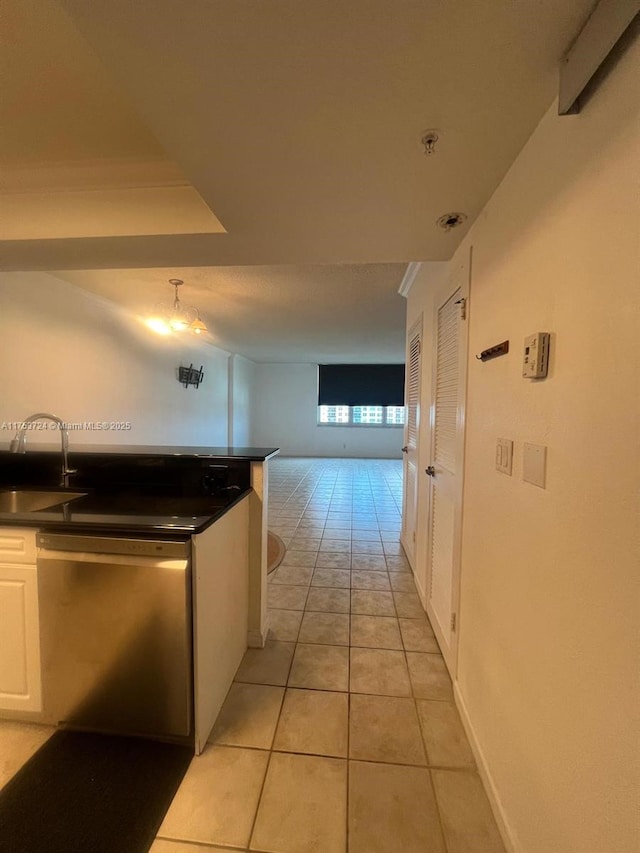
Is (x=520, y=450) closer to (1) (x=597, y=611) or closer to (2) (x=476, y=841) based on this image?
(1) (x=597, y=611)

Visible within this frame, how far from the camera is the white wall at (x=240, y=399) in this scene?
722 centimetres

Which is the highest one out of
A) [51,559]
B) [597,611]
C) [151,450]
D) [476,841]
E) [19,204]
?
[19,204]

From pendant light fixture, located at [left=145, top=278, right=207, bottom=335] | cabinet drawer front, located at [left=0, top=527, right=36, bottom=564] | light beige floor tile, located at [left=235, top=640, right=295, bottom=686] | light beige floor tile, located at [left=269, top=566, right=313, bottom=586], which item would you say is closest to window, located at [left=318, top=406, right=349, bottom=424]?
pendant light fixture, located at [left=145, top=278, right=207, bottom=335]

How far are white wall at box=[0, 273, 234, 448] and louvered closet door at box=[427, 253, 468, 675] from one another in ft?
8.40

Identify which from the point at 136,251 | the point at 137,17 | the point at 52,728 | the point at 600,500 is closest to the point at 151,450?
the point at 136,251

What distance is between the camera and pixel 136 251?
5.94 ft

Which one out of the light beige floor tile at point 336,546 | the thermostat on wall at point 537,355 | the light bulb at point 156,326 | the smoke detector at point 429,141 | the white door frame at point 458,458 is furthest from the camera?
the light bulb at point 156,326

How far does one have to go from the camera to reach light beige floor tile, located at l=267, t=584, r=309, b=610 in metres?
2.32

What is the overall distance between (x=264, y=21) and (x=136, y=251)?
4.59 feet

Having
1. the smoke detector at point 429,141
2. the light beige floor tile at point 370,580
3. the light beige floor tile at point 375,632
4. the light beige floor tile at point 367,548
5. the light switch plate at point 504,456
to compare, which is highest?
the smoke detector at point 429,141

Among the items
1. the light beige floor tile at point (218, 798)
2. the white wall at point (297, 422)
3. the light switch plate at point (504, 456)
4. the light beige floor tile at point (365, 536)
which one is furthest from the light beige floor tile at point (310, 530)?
the white wall at point (297, 422)

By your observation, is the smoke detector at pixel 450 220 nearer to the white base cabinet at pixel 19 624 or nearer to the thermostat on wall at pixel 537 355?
the thermostat on wall at pixel 537 355

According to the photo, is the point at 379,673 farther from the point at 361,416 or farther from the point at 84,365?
the point at 361,416

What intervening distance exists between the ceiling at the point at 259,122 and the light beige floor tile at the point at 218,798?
220cm
